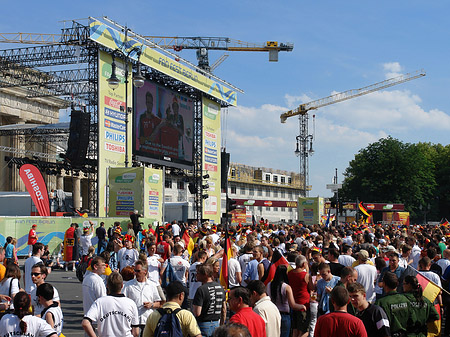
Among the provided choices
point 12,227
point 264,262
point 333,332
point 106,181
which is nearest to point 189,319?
point 333,332

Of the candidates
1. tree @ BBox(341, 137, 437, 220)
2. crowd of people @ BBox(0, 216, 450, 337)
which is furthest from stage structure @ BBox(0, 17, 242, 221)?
tree @ BBox(341, 137, 437, 220)

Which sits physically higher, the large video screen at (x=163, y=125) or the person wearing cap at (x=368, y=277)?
the large video screen at (x=163, y=125)

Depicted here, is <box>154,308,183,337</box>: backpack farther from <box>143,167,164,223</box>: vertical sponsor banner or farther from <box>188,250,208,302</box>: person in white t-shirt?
<box>143,167,164,223</box>: vertical sponsor banner

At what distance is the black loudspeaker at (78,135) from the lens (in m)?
30.0

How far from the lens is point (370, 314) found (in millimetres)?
5551

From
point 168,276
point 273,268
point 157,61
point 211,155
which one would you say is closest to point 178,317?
point 273,268

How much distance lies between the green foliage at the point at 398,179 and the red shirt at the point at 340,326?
233 feet

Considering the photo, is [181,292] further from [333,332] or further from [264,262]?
[264,262]

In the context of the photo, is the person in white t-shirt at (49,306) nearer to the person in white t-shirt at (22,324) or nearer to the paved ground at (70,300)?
the person in white t-shirt at (22,324)

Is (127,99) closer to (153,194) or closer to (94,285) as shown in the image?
(153,194)

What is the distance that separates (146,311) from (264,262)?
2559mm

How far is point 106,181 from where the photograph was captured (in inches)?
1209

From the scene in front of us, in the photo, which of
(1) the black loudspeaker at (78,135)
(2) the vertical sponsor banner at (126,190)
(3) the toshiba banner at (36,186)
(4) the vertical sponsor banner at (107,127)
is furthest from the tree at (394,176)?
(3) the toshiba banner at (36,186)

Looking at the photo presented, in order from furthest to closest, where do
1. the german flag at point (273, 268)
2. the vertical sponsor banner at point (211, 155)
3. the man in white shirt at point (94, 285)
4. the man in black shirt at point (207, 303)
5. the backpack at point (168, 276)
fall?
the vertical sponsor banner at point (211, 155), the backpack at point (168, 276), the german flag at point (273, 268), the man in white shirt at point (94, 285), the man in black shirt at point (207, 303)
